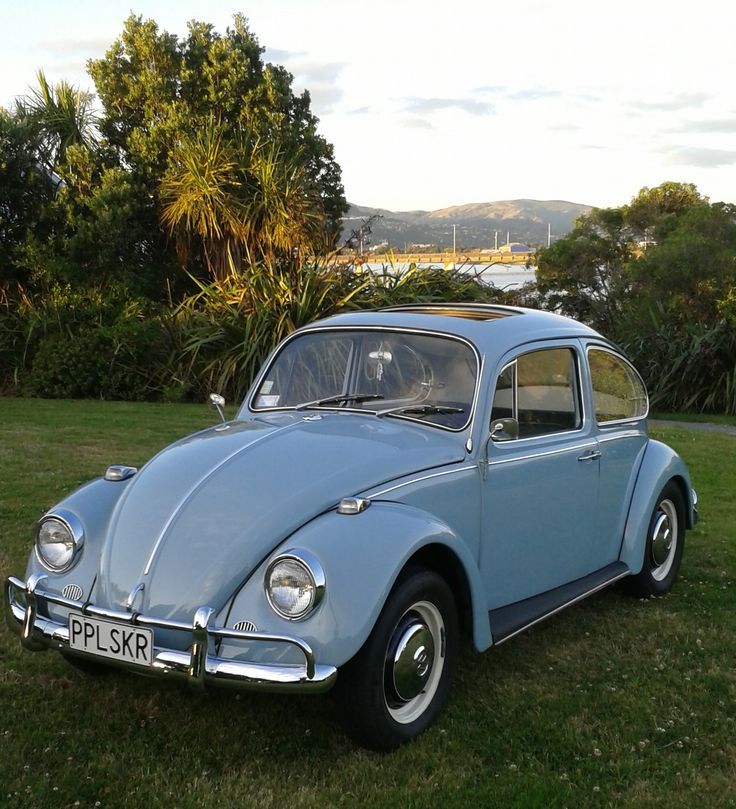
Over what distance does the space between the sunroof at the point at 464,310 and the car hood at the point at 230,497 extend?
87cm

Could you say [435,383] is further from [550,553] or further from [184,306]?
[184,306]

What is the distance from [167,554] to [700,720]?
238 centimetres

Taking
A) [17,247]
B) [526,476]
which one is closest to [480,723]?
[526,476]

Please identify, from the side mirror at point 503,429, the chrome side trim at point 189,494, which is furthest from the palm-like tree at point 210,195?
the chrome side trim at point 189,494

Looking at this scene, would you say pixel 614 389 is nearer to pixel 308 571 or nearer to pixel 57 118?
pixel 308 571

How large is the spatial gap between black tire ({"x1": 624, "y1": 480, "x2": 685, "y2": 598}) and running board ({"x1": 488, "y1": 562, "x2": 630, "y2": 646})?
1.30ft

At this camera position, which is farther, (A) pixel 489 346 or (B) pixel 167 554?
(A) pixel 489 346

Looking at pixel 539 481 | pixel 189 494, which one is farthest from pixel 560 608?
pixel 189 494

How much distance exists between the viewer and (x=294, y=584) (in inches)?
129

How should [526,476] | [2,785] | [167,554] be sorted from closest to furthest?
[2,785], [167,554], [526,476]

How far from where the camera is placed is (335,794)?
325 cm

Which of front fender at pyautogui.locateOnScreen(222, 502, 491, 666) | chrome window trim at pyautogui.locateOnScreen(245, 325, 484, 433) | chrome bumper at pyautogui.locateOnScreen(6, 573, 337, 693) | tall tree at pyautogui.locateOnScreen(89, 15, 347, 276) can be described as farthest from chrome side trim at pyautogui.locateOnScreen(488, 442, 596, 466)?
tall tree at pyautogui.locateOnScreen(89, 15, 347, 276)

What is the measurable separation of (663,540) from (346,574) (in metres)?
3.05

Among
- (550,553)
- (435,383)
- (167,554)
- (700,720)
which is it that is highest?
(435,383)
